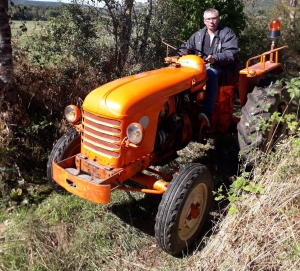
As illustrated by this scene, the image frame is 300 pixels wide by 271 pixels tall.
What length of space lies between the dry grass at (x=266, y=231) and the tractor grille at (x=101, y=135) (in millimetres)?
1114

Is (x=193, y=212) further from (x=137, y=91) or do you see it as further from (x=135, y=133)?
(x=137, y=91)

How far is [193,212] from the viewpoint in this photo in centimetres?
329

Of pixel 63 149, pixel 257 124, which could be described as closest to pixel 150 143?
pixel 63 149

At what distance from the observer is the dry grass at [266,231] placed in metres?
2.59

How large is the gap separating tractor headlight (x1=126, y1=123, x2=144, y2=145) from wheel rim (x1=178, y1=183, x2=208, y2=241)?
0.68 m

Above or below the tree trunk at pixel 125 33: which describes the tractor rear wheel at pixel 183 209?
below

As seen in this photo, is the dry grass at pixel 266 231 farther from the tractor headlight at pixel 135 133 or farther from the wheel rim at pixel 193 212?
the tractor headlight at pixel 135 133

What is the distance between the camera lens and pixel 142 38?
7316mm

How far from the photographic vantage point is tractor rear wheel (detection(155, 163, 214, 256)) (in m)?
3.01

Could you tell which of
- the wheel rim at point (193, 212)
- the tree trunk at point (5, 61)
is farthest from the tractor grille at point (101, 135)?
the tree trunk at point (5, 61)

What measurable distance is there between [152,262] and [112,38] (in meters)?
5.01

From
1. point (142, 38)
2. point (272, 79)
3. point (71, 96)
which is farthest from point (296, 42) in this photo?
point (71, 96)

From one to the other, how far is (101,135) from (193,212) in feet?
3.51

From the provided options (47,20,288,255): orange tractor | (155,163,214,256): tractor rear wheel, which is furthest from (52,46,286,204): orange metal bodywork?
(155,163,214,256): tractor rear wheel
